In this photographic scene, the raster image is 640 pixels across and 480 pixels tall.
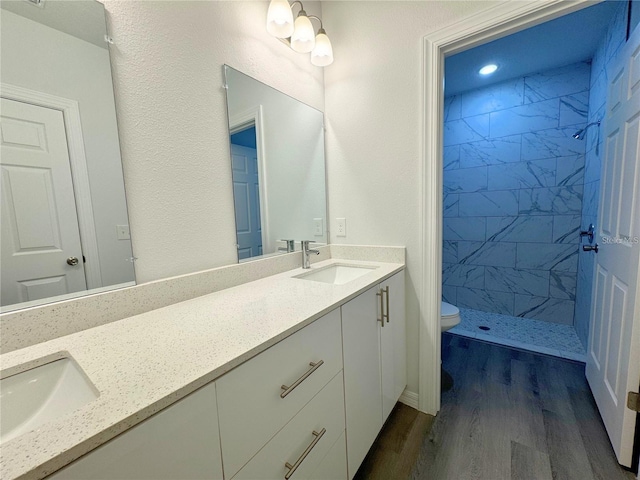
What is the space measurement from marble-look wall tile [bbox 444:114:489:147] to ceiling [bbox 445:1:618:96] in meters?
0.33

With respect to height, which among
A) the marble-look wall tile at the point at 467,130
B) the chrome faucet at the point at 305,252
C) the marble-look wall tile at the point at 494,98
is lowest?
the chrome faucet at the point at 305,252

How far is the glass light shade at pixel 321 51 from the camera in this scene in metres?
1.50

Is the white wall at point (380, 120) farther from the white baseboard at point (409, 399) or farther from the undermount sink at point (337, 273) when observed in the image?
the undermount sink at point (337, 273)

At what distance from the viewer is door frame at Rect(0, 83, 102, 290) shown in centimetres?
79

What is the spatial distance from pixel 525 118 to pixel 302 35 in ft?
7.78

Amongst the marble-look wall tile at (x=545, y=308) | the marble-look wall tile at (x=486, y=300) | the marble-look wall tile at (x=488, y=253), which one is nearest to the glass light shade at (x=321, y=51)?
the marble-look wall tile at (x=488, y=253)

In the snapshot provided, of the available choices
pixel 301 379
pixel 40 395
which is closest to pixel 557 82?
pixel 301 379

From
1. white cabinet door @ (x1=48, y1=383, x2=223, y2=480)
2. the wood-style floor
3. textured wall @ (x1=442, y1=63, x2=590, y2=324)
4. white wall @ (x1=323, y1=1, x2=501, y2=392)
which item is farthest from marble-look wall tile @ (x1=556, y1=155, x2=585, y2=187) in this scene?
white cabinet door @ (x1=48, y1=383, x2=223, y2=480)

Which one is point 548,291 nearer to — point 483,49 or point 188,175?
point 483,49

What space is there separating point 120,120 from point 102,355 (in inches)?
28.6

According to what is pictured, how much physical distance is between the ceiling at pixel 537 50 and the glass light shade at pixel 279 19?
60.6 inches

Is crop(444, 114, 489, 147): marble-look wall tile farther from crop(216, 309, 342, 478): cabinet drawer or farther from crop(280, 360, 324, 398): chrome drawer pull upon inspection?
crop(280, 360, 324, 398): chrome drawer pull

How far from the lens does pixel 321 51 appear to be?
1516 millimetres

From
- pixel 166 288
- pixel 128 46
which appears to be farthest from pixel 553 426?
pixel 128 46
